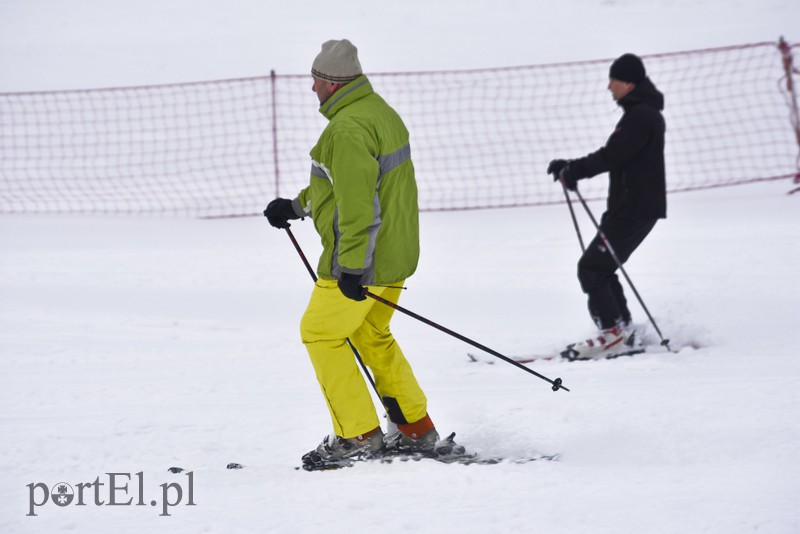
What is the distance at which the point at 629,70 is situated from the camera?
5.20 m

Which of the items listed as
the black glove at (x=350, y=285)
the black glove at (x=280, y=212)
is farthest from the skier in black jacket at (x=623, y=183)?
the black glove at (x=350, y=285)

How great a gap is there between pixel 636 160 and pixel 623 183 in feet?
0.47

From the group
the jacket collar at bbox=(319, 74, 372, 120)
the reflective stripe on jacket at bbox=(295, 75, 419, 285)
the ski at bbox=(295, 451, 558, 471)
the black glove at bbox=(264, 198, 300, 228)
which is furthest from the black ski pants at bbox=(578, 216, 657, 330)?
the jacket collar at bbox=(319, 74, 372, 120)

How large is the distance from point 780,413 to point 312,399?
2.14 metres

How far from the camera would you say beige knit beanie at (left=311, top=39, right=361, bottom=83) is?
354cm

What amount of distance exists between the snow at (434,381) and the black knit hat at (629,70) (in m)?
1.43

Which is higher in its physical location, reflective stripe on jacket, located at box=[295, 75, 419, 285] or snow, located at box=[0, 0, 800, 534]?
reflective stripe on jacket, located at box=[295, 75, 419, 285]

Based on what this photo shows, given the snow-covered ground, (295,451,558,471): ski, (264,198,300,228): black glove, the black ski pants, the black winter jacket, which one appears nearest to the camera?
the snow-covered ground

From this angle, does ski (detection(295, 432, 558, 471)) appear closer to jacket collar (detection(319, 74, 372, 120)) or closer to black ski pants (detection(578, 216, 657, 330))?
jacket collar (detection(319, 74, 372, 120))

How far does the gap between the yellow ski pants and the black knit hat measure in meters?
2.17

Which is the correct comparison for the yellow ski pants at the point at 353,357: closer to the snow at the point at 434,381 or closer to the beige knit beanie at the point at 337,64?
the snow at the point at 434,381

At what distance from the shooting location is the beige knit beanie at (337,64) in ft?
11.6

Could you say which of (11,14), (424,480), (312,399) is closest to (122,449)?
(312,399)

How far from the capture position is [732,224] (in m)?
7.91
